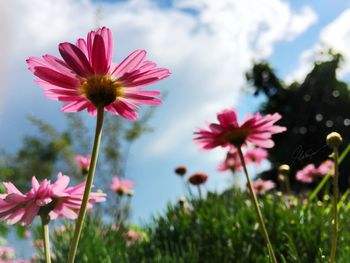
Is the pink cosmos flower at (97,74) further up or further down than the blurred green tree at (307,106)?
further down

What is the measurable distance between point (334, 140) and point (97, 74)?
32 centimetres

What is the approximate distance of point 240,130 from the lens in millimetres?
1095

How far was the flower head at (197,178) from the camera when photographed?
89.9 inches

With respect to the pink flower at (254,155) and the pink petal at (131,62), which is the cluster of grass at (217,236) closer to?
the pink flower at (254,155)

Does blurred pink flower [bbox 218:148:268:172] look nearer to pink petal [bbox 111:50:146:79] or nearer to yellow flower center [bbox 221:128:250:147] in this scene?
yellow flower center [bbox 221:128:250:147]

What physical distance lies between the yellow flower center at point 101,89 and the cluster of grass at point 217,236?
998mm

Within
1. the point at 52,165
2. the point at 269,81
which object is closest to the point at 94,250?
the point at 52,165

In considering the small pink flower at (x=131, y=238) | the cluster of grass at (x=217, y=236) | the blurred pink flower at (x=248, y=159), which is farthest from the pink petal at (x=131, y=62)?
the blurred pink flower at (x=248, y=159)

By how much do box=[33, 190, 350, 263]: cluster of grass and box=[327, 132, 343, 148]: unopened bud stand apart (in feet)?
3.34

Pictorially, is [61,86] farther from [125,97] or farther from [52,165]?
[52,165]

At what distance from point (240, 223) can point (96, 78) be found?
150 cm

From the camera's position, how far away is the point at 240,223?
2.12m

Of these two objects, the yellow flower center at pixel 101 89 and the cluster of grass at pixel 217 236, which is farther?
the cluster of grass at pixel 217 236

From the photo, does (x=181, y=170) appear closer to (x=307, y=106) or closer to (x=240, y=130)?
(x=240, y=130)
